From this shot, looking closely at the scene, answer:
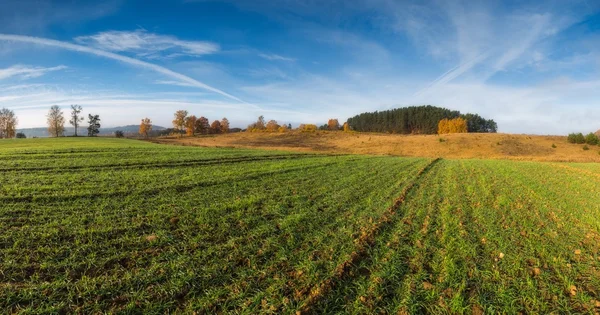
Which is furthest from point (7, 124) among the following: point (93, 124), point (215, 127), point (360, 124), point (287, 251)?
point (360, 124)

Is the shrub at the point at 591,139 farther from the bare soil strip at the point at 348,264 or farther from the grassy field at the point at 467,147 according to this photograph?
the bare soil strip at the point at 348,264

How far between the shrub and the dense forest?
249 feet

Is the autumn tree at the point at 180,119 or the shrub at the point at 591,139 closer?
the shrub at the point at 591,139

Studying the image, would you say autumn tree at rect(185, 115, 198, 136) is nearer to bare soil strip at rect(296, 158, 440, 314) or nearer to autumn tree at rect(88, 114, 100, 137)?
autumn tree at rect(88, 114, 100, 137)

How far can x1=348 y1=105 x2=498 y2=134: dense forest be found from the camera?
142 metres

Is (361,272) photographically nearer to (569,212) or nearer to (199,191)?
(199,191)

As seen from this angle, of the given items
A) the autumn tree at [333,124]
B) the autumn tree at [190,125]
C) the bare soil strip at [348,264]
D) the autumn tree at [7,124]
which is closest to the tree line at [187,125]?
the autumn tree at [190,125]

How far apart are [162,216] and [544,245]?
441 inches

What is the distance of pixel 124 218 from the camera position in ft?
26.9

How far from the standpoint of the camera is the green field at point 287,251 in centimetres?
467

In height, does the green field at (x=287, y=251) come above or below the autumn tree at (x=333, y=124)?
below

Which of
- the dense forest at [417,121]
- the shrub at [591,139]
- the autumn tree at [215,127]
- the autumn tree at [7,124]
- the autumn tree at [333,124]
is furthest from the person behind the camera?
the autumn tree at [333,124]

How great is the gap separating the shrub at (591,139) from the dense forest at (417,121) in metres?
76.0

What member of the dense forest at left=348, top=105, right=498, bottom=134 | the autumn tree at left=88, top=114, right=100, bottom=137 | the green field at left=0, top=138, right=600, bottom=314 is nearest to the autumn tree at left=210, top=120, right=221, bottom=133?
the autumn tree at left=88, top=114, right=100, bottom=137
